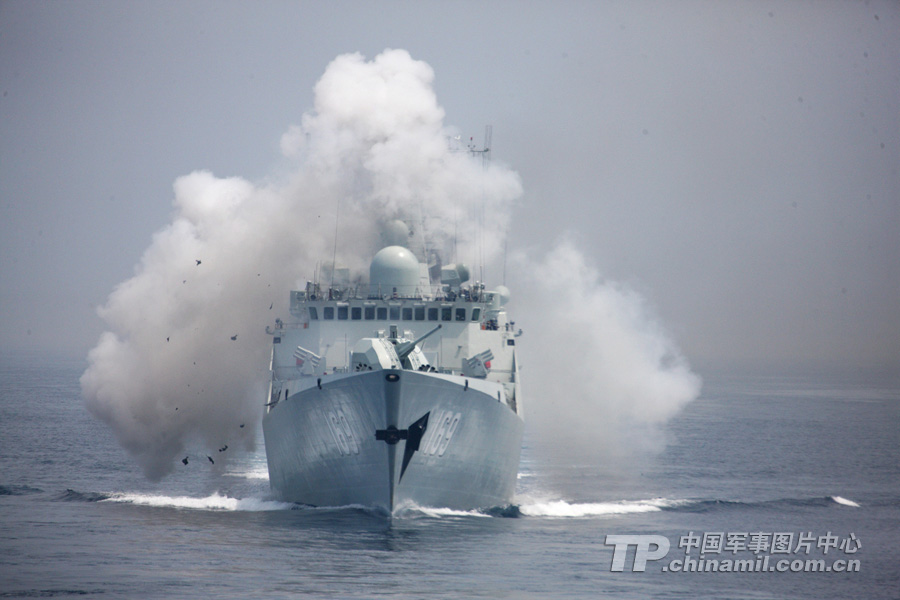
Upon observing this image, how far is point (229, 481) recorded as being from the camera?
46.6 meters

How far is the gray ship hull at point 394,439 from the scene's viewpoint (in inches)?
1310

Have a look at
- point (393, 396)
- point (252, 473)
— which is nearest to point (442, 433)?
point (393, 396)

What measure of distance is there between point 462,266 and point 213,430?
507 inches

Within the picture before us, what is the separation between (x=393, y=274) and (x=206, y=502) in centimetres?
1094

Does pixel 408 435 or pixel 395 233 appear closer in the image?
pixel 408 435

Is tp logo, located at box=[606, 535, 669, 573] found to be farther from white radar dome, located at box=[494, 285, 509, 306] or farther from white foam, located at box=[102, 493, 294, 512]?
white radar dome, located at box=[494, 285, 509, 306]

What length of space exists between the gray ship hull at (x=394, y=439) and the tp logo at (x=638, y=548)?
530 cm

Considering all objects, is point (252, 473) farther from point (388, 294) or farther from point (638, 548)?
point (638, 548)

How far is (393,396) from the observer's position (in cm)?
3288

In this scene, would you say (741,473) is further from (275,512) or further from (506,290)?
(275,512)

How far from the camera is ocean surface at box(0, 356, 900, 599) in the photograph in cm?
2700

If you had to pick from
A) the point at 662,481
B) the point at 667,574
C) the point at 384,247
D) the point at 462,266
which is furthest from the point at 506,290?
the point at 667,574

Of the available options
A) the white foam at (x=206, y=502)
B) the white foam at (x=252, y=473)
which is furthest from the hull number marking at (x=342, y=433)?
the white foam at (x=252, y=473)

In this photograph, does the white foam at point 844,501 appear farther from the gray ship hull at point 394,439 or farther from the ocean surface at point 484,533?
the gray ship hull at point 394,439
